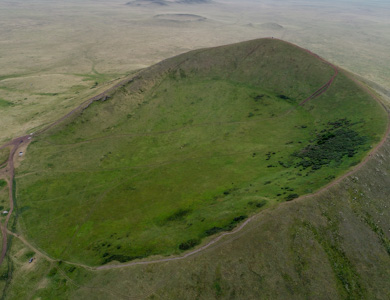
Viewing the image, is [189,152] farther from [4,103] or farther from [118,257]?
[4,103]

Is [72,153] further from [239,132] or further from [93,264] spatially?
[239,132]

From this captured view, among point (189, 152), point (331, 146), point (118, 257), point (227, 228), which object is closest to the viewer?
point (227, 228)

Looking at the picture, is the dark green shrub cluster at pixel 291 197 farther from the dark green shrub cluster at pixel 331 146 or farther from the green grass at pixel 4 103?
the green grass at pixel 4 103

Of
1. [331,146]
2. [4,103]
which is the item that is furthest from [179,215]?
[4,103]

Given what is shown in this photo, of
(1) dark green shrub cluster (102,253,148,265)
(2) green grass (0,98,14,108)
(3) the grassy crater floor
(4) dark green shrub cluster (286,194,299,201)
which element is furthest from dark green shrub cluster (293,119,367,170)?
(2) green grass (0,98,14,108)

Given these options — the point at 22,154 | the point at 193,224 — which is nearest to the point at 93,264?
the point at 193,224

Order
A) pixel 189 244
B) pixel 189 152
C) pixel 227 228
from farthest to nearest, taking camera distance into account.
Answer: pixel 189 152, pixel 227 228, pixel 189 244

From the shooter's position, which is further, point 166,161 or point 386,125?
point 166,161

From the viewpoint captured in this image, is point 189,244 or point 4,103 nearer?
point 189,244

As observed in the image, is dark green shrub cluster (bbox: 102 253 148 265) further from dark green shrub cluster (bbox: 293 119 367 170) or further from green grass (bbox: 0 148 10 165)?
green grass (bbox: 0 148 10 165)
